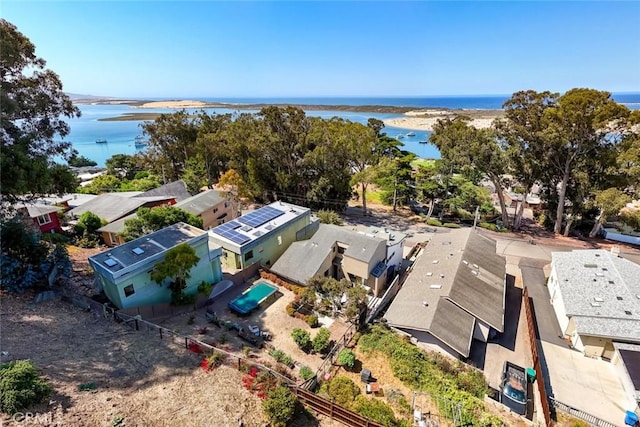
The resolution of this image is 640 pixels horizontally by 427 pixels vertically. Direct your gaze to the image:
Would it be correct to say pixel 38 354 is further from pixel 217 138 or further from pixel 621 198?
pixel 621 198

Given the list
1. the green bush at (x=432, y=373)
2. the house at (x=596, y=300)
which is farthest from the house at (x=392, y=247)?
the house at (x=596, y=300)

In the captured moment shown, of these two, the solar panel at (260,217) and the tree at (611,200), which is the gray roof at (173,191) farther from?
the tree at (611,200)

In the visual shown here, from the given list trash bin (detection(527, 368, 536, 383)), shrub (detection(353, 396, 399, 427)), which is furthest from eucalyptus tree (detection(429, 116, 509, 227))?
shrub (detection(353, 396, 399, 427))

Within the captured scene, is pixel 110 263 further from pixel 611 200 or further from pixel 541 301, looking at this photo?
pixel 611 200

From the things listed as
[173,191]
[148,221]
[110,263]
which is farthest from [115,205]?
[110,263]

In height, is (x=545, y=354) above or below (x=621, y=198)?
below

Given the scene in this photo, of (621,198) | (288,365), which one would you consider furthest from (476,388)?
(621,198)

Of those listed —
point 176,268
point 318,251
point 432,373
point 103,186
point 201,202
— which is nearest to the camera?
point 432,373
